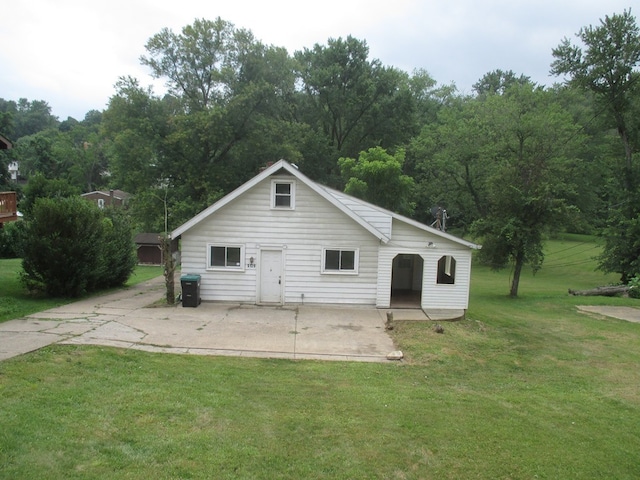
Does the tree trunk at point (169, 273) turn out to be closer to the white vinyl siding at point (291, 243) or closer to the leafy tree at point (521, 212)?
the white vinyl siding at point (291, 243)

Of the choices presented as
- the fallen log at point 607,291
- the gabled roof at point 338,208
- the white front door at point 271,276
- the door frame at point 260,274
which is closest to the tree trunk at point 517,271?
the fallen log at point 607,291

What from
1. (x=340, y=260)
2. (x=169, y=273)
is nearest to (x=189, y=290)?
(x=169, y=273)

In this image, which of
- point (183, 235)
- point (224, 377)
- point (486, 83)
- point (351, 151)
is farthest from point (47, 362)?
point (486, 83)

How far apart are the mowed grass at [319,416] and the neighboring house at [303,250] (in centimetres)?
504

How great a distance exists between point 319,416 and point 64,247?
12.7 metres

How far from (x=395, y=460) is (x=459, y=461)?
777mm

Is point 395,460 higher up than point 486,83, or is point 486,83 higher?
point 486,83

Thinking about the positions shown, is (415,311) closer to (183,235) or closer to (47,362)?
(183,235)

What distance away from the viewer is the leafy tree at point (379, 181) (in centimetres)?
3203

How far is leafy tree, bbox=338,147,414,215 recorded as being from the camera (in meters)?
32.0

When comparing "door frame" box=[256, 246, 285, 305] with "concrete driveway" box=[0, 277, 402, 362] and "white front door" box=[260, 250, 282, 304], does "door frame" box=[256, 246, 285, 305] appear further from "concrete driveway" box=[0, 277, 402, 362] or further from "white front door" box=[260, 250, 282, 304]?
"concrete driveway" box=[0, 277, 402, 362]

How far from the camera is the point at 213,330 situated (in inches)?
465

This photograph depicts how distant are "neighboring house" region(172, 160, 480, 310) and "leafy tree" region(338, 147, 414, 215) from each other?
53.9 feet

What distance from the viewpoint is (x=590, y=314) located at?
1764 centimetres
